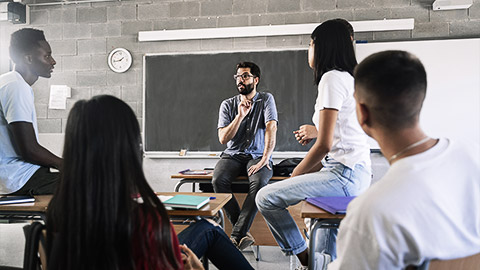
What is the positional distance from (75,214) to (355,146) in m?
1.29

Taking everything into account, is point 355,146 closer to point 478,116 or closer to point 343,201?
point 343,201

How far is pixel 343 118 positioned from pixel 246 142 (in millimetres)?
1514

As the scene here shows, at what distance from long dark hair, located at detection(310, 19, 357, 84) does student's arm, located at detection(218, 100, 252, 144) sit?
1.32 meters

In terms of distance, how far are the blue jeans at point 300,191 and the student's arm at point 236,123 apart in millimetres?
1318

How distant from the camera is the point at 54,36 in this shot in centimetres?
478

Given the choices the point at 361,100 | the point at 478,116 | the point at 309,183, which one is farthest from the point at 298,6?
the point at 361,100

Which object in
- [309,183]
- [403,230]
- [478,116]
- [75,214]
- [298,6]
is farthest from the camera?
[298,6]

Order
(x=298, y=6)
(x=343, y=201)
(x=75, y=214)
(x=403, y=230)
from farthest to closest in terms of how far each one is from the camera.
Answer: (x=298, y=6), (x=343, y=201), (x=75, y=214), (x=403, y=230)

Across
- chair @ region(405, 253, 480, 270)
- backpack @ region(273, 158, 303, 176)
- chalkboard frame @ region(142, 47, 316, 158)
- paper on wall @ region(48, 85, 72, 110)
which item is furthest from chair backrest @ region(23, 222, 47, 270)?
paper on wall @ region(48, 85, 72, 110)

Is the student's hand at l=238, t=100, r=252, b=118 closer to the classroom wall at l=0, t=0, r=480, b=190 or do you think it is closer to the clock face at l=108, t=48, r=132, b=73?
the classroom wall at l=0, t=0, r=480, b=190

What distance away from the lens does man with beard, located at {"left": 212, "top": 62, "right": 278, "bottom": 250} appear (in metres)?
2.94

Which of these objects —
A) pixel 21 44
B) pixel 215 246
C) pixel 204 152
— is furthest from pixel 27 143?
pixel 204 152

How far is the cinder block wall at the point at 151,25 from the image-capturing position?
4.07 metres

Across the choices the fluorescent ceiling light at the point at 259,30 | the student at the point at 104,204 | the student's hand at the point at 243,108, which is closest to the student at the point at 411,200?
the student at the point at 104,204
